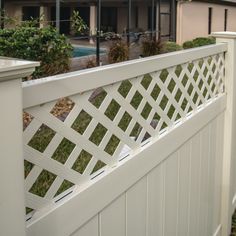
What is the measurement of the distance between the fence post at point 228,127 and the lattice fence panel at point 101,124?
14 centimetres

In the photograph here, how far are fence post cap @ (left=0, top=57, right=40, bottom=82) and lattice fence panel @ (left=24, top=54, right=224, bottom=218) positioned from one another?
23cm

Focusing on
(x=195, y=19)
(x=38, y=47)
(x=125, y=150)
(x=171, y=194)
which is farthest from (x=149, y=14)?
(x=125, y=150)

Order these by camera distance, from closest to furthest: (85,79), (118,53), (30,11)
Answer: (85,79) → (118,53) → (30,11)

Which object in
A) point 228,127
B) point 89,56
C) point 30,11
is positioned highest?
point 30,11

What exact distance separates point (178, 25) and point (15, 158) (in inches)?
756

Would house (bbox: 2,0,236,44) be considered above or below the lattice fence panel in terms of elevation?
above

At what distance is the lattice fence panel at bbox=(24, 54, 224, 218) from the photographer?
5.64 feet

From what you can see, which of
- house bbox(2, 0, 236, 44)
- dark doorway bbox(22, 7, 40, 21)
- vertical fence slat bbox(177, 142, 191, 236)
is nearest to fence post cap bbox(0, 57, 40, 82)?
vertical fence slat bbox(177, 142, 191, 236)

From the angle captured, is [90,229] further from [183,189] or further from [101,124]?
[183,189]

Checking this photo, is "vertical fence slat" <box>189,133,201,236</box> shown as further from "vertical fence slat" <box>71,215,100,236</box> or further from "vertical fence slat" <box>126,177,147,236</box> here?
"vertical fence slat" <box>71,215,100,236</box>

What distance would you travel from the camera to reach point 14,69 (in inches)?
54.1

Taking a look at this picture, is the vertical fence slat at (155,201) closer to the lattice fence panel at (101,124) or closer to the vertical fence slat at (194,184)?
the lattice fence panel at (101,124)

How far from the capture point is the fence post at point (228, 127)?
4121 mm

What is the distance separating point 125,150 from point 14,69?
1.11m
